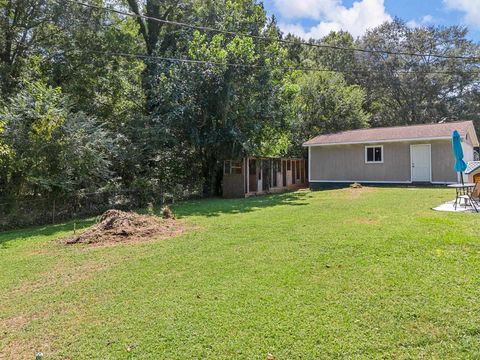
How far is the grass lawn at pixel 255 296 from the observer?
279cm

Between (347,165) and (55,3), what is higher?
(55,3)

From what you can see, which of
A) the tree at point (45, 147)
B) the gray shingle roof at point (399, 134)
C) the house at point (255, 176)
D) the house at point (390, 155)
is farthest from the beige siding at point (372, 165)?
the tree at point (45, 147)

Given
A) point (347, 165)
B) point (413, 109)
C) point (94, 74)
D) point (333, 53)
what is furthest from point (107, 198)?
point (413, 109)

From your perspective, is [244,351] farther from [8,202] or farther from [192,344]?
[8,202]

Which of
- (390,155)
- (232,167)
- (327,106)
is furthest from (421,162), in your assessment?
(232,167)

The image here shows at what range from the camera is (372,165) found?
54.9ft

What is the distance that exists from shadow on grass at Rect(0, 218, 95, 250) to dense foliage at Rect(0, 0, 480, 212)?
3.65 ft

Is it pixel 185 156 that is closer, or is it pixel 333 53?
pixel 185 156

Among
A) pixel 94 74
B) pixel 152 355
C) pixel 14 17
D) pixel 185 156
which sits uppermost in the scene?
pixel 14 17

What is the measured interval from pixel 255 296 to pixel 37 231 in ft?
22.4

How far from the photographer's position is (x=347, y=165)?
17359 millimetres

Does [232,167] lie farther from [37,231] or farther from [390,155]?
[37,231]

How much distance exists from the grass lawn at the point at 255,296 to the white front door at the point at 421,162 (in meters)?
10.00

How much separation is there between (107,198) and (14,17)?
8154mm
